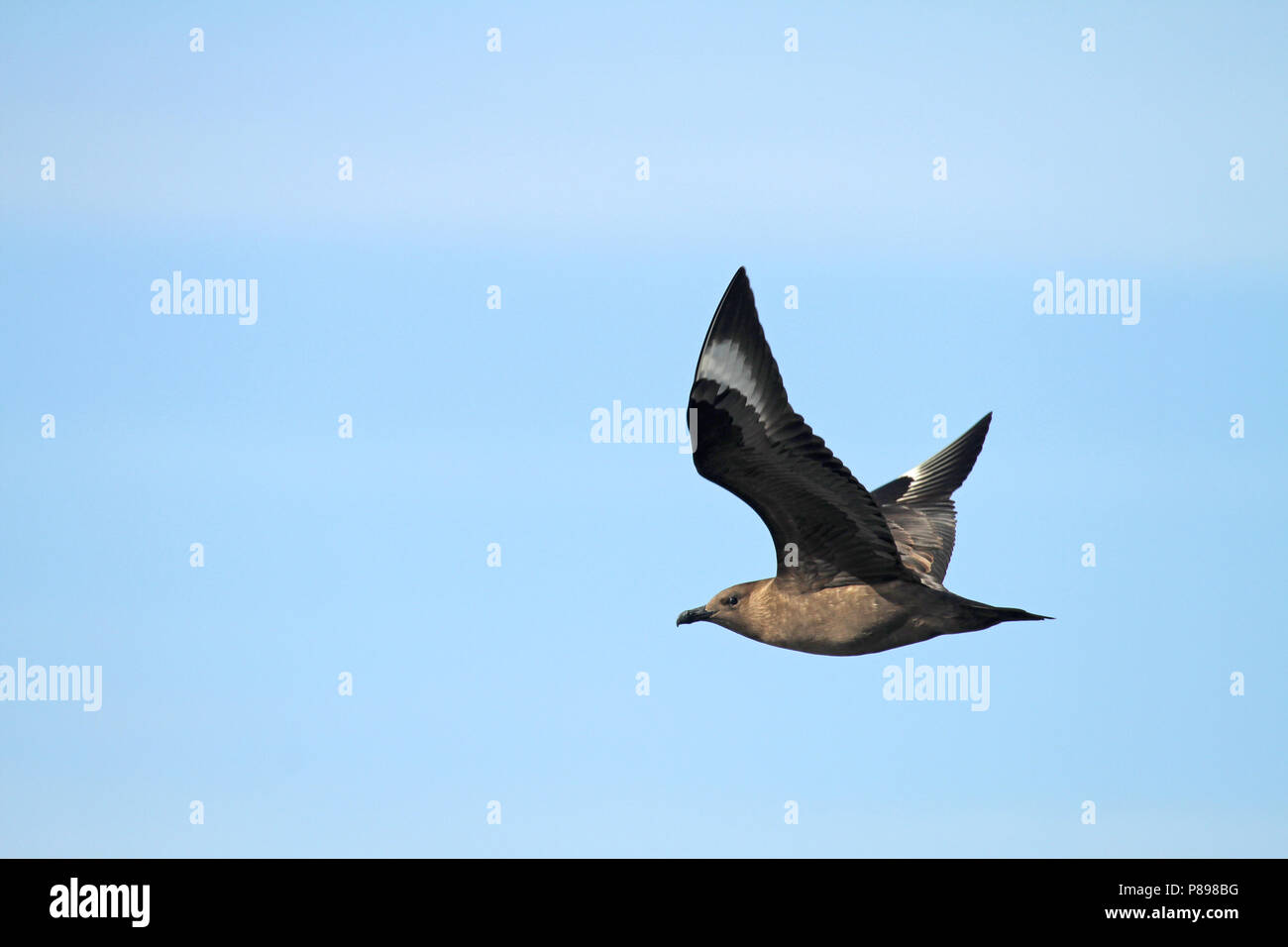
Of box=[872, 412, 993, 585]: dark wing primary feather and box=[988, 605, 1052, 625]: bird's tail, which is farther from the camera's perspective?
box=[872, 412, 993, 585]: dark wing primary feather

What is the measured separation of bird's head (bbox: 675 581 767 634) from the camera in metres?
14.8

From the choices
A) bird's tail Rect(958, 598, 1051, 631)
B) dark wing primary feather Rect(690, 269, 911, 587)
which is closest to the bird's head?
dark wing primary feather Rect(690, 269, 911, 587)

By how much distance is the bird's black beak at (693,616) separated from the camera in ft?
49.5

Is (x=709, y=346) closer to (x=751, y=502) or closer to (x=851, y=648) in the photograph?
(x=751, y=502)

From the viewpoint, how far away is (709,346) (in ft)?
42.1

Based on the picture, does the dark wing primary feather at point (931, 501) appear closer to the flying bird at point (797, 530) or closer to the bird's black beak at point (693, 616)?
the flying bird at point (797, 530)

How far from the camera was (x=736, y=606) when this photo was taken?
1489 centimetres

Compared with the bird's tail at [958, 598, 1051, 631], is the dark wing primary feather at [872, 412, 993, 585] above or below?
above

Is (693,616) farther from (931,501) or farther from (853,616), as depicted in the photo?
(931,501)

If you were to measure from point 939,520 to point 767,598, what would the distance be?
3.15 metres

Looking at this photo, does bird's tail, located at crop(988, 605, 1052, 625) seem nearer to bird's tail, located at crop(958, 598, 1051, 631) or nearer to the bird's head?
bird's tail, located at crop(958, 598, 1051, 631)

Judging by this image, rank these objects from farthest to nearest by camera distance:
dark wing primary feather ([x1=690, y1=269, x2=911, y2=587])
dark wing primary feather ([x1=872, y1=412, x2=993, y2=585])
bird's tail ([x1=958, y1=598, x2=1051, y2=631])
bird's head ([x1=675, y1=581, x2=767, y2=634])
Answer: dark wing primary feather ([x1=872, y1=412, x2=993, y2=585])
bird's head ([x1=675, y1=581, x2=767, y2=634])
bird's tail ([x1=958, y1=598, x2=1051, y2=631])
dark wing primary feather ([x1=690, y1=269, x2=911, y2=587])

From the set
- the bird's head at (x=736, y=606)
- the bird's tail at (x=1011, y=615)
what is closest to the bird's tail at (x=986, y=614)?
the bird's tail at (x=1011, y=615)

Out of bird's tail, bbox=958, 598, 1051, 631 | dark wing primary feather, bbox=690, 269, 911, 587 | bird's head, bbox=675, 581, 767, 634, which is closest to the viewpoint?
dark wing primary feather, bbox=690, 269, 911, 587
